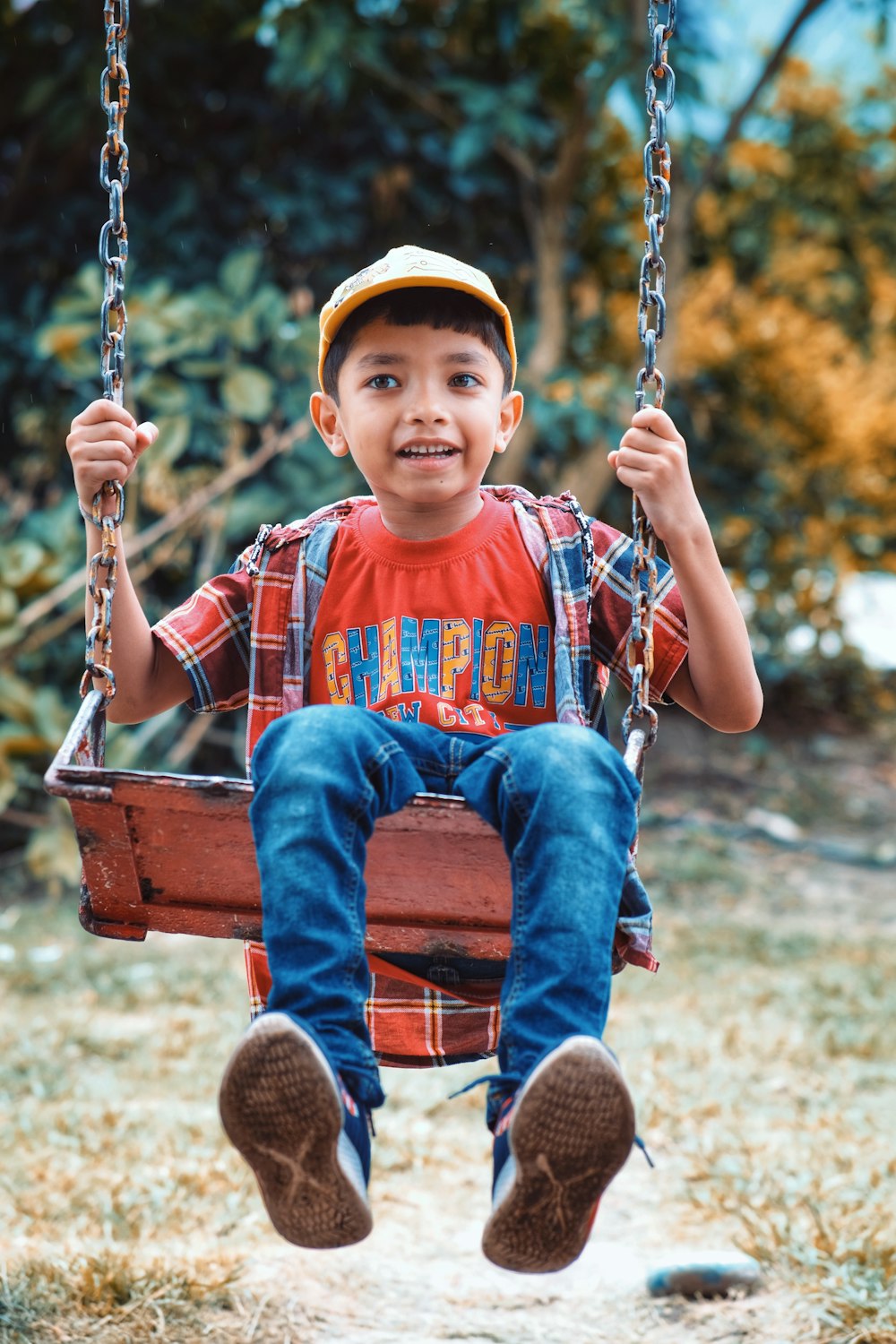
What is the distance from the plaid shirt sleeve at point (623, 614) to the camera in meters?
2.21

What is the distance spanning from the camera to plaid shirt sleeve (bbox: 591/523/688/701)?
2.21 meters

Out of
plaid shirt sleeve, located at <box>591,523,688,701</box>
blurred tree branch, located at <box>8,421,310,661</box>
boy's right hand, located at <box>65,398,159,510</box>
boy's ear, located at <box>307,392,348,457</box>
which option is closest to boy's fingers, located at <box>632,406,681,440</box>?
plaid shirt sleeve, located at <box>591,523,688,701</box>

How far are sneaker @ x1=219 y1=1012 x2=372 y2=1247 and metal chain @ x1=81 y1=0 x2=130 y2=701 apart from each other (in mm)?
680

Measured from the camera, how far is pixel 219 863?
206 cm

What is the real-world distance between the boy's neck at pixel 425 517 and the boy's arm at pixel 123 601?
38cm

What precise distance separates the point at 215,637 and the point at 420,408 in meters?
0.50

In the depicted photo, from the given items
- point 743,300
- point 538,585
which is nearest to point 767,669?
point 743,300

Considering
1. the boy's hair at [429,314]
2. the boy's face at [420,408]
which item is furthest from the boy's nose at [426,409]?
the boy's hair at [429,314]

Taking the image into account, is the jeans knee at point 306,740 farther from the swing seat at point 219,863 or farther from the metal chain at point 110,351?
the metal chain at point 110,351

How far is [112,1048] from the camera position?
437cm

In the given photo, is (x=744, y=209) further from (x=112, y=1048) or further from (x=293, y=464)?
(x=112, y=1048)

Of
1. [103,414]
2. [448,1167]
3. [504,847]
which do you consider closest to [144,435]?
[103,414]

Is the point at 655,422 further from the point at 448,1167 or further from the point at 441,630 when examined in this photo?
the point at 448,1167

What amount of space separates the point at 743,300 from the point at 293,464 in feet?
12.7
